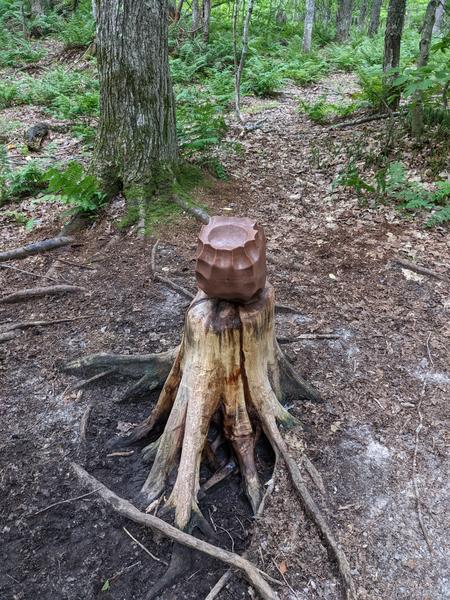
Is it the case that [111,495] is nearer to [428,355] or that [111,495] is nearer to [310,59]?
[428,355]

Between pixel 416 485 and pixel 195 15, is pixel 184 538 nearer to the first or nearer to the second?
pixel 416 485

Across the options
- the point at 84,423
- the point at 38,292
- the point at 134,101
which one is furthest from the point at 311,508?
the point at 134,101

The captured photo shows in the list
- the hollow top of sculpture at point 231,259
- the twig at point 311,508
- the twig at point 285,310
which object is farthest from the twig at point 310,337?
the hollow top of sculpture at point 231,259

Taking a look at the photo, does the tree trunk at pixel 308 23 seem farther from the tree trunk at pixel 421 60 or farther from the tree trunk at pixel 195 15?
the tree trunk at pixel 421 60

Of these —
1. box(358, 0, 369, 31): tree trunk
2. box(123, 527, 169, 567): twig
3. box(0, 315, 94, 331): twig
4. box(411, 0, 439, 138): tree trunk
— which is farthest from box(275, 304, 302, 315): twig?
box(358, 0, 369, 31): tree trunk

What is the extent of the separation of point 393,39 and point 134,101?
5305 mm

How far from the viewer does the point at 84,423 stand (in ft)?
10.2

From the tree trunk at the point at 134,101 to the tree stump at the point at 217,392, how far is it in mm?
3340

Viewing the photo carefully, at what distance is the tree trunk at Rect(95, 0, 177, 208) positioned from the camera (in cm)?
488

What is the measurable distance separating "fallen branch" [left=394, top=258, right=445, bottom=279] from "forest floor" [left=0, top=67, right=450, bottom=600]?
0.23 feet

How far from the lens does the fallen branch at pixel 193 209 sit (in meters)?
5.38

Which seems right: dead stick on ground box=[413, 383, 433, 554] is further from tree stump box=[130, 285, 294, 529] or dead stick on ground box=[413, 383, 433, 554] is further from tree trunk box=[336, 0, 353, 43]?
tree trunk box=[336, 0, 353, 43]

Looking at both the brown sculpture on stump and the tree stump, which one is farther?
the tree stump

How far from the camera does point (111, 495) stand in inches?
101
